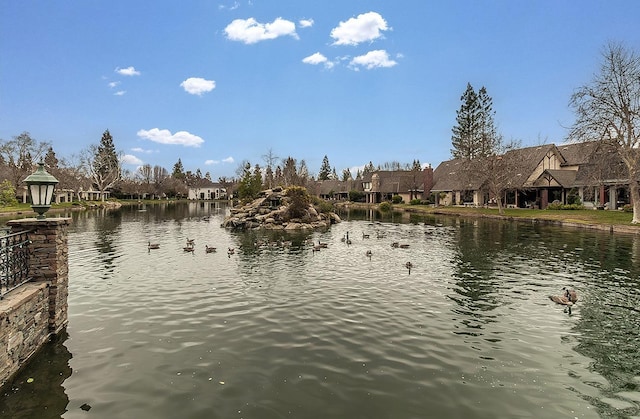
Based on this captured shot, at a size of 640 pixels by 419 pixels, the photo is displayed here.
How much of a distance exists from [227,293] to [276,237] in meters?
17.8

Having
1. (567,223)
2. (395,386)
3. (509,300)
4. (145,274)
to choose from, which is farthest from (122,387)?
(567,223)

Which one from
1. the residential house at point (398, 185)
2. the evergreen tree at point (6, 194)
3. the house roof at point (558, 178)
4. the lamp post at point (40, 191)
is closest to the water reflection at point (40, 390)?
the lamp post at point (40, 191)

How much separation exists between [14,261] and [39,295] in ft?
3.41

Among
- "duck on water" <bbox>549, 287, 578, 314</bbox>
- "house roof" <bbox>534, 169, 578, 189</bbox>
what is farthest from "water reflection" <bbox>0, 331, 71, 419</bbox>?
"house roof" <bbox>534, 169, 578, 189</bbox>

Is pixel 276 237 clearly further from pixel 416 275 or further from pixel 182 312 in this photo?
pixel 182 312

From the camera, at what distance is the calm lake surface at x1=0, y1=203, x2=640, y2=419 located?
7.16 meters

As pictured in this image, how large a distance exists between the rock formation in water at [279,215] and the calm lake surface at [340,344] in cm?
2053

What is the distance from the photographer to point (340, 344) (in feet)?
32.8

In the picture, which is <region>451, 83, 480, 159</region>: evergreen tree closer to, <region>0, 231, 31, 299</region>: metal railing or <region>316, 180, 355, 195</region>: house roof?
<region>316, 180, 355, 195</region>: house roof

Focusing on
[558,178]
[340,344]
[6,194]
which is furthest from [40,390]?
[6,194]

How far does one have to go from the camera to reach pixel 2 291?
28.6 feet

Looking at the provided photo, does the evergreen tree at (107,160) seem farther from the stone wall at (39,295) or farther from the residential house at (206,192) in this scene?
the stone wall at (39,295)

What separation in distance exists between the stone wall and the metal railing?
0.12 m

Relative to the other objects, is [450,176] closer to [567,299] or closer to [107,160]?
[567,299]
